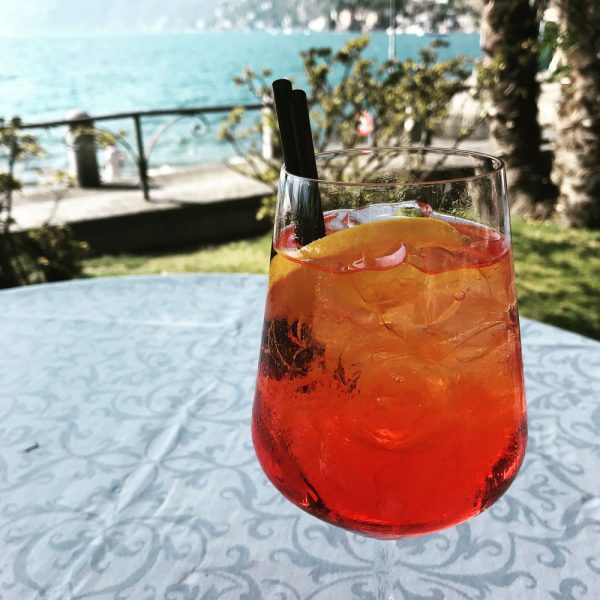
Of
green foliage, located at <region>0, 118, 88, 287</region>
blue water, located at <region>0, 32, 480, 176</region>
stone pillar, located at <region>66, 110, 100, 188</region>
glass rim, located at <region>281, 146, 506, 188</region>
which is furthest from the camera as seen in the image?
blue water, located at <region>0, 32, 480, 176</region>

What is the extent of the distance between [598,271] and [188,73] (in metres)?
67.0

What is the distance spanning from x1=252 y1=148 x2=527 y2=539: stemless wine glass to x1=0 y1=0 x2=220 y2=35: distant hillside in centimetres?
15564

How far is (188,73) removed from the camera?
66.6 meters

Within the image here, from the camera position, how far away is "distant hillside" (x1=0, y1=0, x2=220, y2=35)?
146 m

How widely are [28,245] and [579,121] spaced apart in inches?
188

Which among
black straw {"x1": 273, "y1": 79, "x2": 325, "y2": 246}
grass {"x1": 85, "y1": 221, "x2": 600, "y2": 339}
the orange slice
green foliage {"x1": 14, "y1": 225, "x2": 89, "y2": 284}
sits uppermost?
black straw {"x1": 273, "y1": 79, "x2": 325, "y2": 246}

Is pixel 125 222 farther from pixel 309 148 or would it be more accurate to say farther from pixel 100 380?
pixel 309 148

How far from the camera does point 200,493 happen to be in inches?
42.6

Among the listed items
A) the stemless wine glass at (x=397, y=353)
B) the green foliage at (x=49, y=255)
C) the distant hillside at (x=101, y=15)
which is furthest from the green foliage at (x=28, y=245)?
the distant hillside at (x=101, y=15)

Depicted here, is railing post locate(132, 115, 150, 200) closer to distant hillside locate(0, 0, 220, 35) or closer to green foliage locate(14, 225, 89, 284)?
Answer: green foliage locate(14, 225, 89, 284)

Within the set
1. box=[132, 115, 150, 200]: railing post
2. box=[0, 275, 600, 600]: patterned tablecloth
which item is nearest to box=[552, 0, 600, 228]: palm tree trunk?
box=[132, 115, 150, 200]: railing post

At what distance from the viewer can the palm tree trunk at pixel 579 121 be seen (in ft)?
17.1

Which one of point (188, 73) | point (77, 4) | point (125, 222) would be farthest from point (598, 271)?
point (77, 4)

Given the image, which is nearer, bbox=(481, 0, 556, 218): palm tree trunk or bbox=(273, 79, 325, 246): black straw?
bbox=(273, 79, 325, 246): black straw
